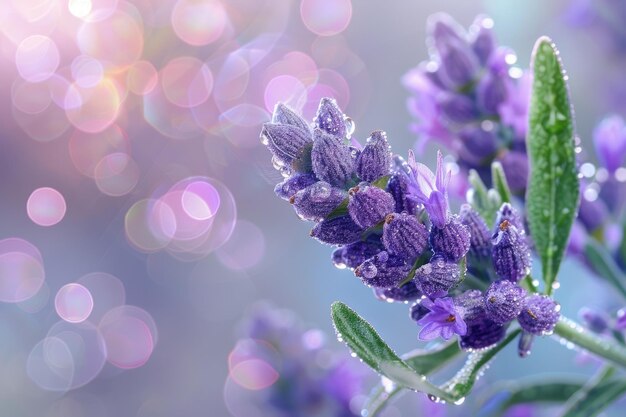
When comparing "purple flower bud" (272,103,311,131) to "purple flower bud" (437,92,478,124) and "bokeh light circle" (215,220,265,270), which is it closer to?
"purple flower bud" (437,92,478,124)

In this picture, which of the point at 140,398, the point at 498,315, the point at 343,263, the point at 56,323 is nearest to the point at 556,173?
the point at 498,315

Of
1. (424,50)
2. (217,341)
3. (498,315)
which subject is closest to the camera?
(498,315)

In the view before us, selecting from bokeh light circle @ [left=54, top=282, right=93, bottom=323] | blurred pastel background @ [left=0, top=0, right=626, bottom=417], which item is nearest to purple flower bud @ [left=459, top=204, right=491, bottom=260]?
blurred pastel background @ [left=0, top=0, right=626, bottom=417]

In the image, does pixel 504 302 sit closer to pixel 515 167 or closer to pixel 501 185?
pixel 501 185

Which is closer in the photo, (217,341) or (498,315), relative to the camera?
(498,315)

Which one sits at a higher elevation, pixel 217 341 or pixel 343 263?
pixel 217 341

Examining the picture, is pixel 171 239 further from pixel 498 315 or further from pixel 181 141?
pixel 498 315

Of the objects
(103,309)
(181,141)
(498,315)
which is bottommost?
(498,315)
